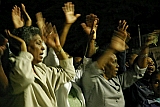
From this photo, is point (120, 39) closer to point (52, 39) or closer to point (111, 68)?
point (111, 68)

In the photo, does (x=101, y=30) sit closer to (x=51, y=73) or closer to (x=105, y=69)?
(x=105, y=69)

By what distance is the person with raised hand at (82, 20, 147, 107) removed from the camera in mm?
2643

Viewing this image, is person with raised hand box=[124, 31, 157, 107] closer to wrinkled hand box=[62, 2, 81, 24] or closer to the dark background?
the dark background

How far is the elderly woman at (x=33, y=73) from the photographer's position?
6.65ft

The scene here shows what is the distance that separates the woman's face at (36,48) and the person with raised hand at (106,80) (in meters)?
0.50

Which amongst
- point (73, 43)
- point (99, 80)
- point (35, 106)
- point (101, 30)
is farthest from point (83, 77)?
point (101, 30)

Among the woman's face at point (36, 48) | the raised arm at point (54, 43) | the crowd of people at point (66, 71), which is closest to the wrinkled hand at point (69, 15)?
the crowd of people at point (66, 71)

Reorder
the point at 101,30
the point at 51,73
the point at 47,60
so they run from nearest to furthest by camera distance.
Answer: the point at 51,73 → the point at 47,60 → the point at 101,30

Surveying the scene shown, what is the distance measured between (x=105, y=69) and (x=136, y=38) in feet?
3.43

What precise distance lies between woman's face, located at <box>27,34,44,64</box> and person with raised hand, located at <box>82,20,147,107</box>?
0.50m

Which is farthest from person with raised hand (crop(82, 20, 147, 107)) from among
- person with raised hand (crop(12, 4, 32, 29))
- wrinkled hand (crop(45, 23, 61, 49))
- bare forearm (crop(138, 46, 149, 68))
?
person with raised hand (crop(12, 4, 32, 29))

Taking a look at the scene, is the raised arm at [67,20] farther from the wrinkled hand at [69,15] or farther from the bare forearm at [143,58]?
the bare forearm at [143,58]

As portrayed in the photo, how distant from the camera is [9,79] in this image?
2.10 m

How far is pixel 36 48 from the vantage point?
7.29 ft
